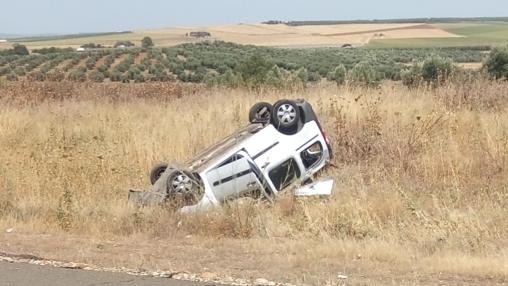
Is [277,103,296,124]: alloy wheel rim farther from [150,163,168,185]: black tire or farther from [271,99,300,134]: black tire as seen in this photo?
[150,163,168,185]: black tire

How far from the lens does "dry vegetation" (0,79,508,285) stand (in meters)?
5.78

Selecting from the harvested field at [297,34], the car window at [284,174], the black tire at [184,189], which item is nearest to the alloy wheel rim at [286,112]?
the car window at [284,174]

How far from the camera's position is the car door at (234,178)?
25.6ft

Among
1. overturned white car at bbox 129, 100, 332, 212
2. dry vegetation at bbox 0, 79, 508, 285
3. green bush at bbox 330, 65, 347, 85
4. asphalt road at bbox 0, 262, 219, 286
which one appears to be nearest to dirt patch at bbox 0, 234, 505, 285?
dry vegetation at bbox 0, 79, 508, 285

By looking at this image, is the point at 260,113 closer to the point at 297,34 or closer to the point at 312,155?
the point at 312,155

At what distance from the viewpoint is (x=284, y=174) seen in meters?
8.11

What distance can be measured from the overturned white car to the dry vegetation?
1.12 feet

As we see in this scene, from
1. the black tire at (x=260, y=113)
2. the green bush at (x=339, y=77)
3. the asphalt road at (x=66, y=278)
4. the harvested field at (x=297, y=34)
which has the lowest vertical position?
the harvested field at (x=297, y=34)

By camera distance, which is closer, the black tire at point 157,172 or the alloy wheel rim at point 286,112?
the alloy wheel rim at point 286,112

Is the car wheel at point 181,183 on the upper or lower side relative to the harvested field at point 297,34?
upper

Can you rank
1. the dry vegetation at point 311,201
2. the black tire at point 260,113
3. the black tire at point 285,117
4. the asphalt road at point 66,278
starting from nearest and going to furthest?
the asphalt road at point 66,278 → the dry vegetation at point 311,201 → the black tire at point 285,117 → the black tire at point 260,113

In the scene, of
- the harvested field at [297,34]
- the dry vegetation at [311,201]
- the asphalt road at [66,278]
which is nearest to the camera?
the asphalt road at [66,278]

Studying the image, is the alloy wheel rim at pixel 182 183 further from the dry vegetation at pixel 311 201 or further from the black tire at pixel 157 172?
the black tire at pixel 157 172

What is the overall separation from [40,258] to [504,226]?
4566 mm
